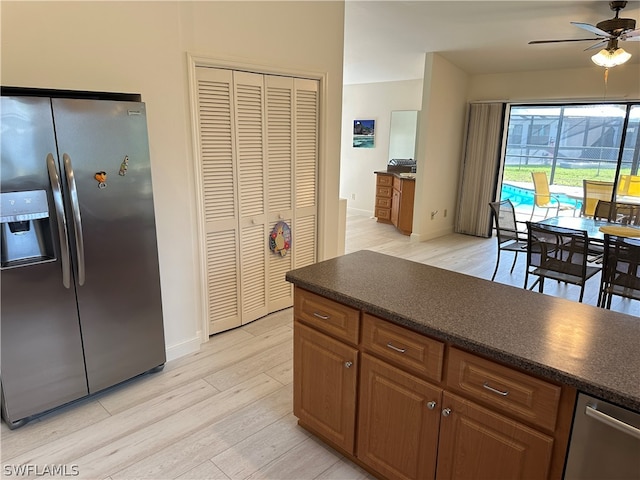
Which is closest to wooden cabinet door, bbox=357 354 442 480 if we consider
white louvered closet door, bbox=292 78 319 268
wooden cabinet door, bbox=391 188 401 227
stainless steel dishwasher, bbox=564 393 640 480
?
stainless steel dishwasher, bbox=564 393 640 480

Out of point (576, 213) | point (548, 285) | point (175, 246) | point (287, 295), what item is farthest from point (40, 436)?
point (576, 213)

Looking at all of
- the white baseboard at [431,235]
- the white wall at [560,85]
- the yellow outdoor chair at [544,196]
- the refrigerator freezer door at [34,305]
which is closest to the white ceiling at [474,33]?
the white wall at [560,85]

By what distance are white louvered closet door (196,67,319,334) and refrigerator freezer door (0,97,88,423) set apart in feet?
3.46

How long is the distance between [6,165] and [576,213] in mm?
6819

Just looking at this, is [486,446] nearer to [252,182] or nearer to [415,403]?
[415,403]

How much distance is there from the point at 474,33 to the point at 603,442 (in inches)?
192

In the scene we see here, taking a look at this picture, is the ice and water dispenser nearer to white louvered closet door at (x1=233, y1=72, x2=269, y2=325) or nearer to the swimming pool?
white louvered closet door at (x1=233, y1=72, x2=269, y2=325)

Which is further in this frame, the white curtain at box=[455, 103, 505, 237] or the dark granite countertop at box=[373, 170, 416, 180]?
the dark granite countertop at box=[373, 170, 416, 180]

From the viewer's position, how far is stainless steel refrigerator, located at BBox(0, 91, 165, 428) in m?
2.06

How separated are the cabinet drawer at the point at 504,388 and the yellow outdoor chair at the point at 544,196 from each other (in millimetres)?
5864

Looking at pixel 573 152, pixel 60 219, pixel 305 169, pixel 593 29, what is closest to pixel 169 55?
pixel 60 219

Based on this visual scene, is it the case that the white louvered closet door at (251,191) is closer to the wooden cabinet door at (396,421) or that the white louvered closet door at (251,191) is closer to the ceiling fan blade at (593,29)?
the wooden cabinet door at (396,421)

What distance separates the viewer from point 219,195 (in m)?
3.15

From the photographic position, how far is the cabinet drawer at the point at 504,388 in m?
1.31
